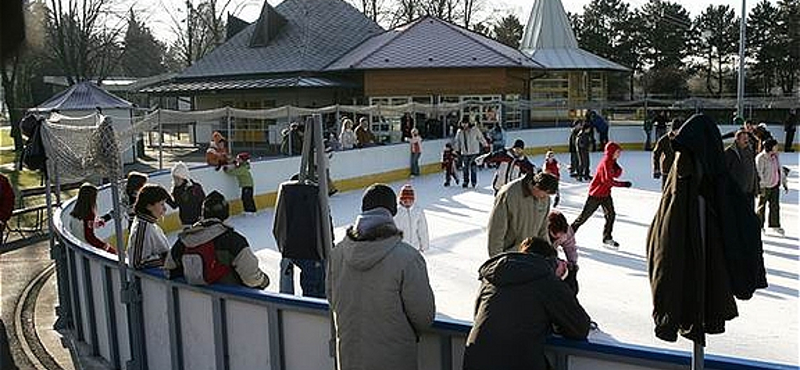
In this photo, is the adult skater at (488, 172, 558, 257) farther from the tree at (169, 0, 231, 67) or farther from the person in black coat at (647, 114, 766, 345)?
the tree at (169, 0, 231, 67)

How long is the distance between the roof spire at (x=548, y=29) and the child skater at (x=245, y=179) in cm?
3140

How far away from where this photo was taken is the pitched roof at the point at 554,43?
39875mm

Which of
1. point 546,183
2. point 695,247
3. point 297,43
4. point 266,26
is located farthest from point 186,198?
point 266,26

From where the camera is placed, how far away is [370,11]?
55875mm

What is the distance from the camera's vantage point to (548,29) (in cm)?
4341

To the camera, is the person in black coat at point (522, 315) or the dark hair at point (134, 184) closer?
the person in black coat at point (522, 315)

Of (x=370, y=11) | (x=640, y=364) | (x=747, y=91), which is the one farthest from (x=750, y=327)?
(x=370, y=11)

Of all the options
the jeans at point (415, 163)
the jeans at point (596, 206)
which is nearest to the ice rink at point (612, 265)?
the jeans at point (596, 206)

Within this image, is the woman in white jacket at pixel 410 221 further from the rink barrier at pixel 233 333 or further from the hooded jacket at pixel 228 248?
the hooded jacket at pixel 228 248

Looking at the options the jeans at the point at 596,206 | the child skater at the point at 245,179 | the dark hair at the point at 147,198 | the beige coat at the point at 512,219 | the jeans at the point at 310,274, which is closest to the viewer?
the dark hair at the point at 147,198

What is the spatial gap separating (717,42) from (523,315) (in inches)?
2201

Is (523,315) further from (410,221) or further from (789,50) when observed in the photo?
(789,50)

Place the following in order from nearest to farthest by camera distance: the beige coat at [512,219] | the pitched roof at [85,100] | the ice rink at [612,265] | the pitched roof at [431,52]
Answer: the beige coat at [512,219] < the ice rink at [612,265] < the pitched roof at [85,100] < the pitched roof at [431,52]

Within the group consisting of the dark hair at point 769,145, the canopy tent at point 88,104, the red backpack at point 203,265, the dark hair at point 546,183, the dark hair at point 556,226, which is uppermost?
the canopy tent at point 88,104
